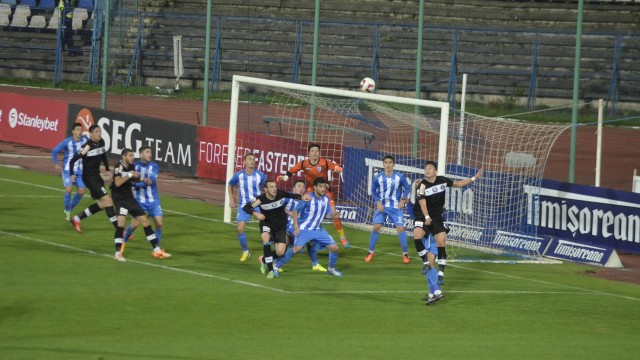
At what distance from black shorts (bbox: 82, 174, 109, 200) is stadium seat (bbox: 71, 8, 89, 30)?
108ft

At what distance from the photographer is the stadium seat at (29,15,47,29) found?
55688mm

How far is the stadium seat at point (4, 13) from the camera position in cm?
5603

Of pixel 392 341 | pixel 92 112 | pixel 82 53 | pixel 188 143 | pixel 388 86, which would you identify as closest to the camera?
pixel 392 341

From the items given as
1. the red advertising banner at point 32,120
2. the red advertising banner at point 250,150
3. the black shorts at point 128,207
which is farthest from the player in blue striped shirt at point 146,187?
the red advertising banner at point 32,120

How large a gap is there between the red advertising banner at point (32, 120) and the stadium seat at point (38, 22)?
15768mm

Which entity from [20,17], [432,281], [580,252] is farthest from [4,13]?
[432,281]

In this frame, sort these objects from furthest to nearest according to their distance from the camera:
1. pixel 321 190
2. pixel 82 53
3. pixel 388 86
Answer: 1. pixel 82 53
2. pixel 388 86
3. pixel 321 190

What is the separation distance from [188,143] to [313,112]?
614cm

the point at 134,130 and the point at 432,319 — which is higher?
the point at 134,130

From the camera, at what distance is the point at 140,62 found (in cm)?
4978

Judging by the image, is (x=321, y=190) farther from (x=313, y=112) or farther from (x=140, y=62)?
(x=140, y=62)

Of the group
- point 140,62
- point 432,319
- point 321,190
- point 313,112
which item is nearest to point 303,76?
point 140,62

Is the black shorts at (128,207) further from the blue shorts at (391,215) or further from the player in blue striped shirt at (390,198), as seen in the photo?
the blue shorts at (391,215)

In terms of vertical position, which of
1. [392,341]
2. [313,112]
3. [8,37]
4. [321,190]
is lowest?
[392,341]
